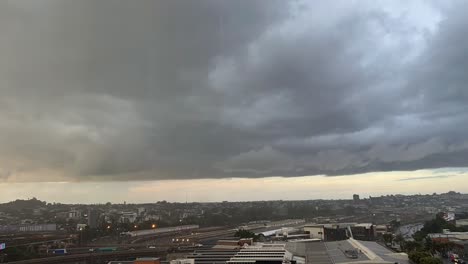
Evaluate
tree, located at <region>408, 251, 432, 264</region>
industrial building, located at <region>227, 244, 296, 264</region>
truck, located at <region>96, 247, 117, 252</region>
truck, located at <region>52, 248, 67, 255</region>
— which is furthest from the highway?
tree, located at <region>408, 251, 432, 264</region>

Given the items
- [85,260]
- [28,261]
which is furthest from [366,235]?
[28,261]

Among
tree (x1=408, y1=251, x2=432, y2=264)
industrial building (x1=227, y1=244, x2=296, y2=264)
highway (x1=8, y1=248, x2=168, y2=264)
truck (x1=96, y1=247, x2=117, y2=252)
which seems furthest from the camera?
truck (x1=96, y1=247, x2=117, y2=252)

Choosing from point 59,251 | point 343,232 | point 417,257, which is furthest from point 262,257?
point 343,232

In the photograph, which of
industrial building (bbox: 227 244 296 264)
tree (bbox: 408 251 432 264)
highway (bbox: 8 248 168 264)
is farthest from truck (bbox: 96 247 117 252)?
tree (bbox: 408 251 432 264)

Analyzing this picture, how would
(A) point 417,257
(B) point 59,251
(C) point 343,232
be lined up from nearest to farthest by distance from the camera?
(A) point 417,257 → (B) point 59,251 → (C) point 343,232

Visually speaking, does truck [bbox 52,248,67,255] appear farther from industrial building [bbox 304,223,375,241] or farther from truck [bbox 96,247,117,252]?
industrial building [bbox 304,223,375,241]

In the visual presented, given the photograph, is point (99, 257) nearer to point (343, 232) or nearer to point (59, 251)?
point (59, 251)

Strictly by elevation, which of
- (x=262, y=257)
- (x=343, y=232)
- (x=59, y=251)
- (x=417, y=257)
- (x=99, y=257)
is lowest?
(x=417, y=257)

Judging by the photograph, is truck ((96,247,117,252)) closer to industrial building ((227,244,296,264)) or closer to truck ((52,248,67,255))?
truck ((52,248,67,255))

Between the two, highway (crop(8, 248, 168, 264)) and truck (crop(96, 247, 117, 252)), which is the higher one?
truck (crop(96, 247, 117, 252))

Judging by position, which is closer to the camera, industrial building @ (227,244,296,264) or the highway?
industrial building @ (227,244,296,264)

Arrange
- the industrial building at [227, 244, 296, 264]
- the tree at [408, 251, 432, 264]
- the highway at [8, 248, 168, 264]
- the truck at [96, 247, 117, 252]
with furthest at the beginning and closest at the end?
1. the truck at [96, 247, 117, 252]
2. the highway at [8, 248, 168, 264]
3. the tree at [408, 251, 432, 264]
4. the industrial building at [227, 244, 296, 264]

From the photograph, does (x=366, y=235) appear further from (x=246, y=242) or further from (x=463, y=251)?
(x=246, y=242)
